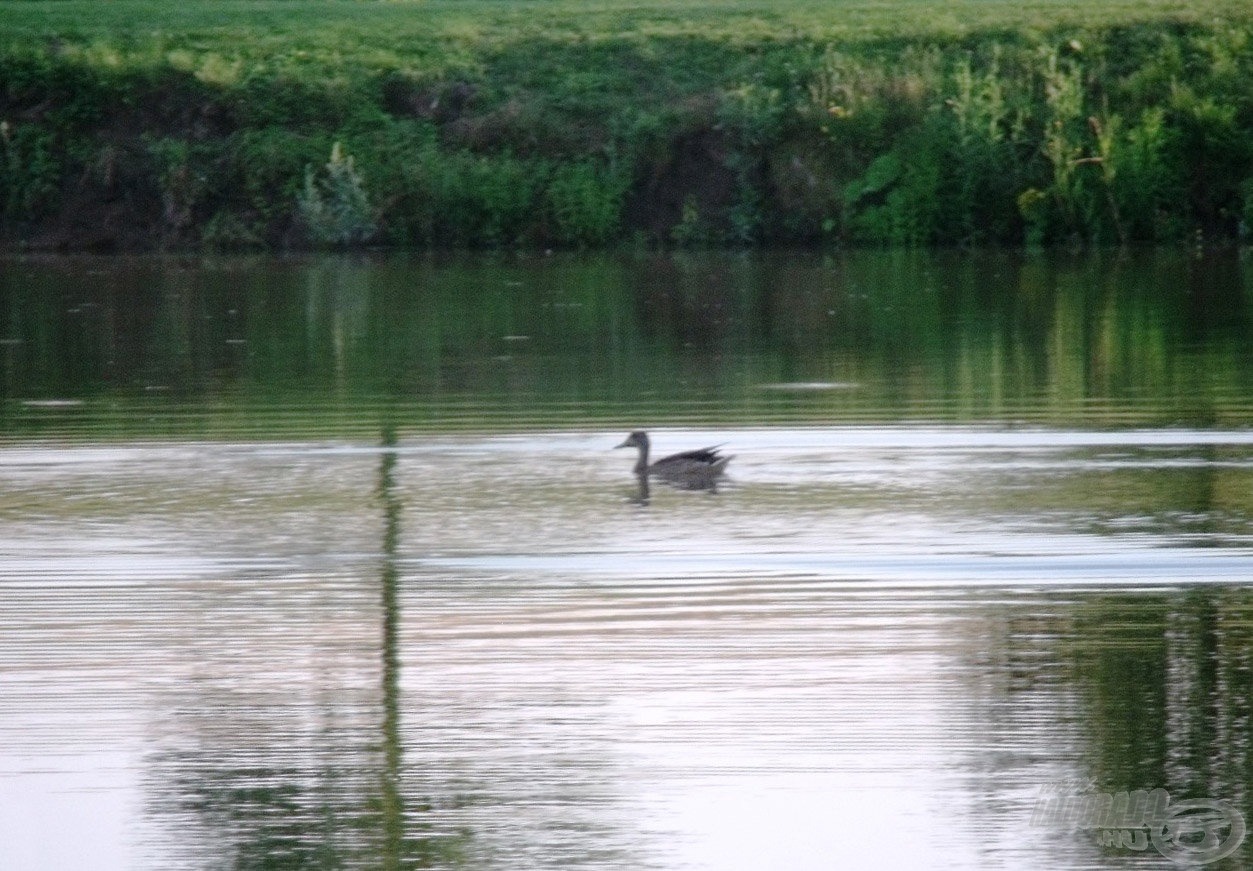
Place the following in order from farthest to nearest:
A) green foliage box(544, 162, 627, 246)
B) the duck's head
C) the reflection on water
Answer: green foliage box(544, 162, 627, 246), the duck's head, the reflection on water

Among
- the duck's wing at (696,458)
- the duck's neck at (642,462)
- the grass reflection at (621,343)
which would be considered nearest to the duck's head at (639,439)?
the duck's neck at (642,462)

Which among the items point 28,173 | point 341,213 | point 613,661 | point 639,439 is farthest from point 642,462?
point 28,173

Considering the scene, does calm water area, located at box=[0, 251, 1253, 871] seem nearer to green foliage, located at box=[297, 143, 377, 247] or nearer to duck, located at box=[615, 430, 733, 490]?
duck, located at box=[615, 430, 733, 490]

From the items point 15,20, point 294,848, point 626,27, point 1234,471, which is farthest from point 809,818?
point 15,20

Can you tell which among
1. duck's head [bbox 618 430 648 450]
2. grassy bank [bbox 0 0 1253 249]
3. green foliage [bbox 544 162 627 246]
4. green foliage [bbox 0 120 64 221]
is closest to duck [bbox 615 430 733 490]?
duck's head [bbox 618 430 648 450]

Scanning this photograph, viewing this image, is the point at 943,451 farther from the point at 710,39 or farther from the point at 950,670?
the point at 710,39

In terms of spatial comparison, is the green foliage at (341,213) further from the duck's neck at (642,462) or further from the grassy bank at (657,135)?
the duck's neck at (642,462)

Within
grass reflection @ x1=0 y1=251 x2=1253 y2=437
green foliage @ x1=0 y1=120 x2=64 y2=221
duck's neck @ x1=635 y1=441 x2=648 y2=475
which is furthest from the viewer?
green foliage @ x1=0 y1=120 x2=64 y2=221

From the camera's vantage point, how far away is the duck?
1427 centimetres

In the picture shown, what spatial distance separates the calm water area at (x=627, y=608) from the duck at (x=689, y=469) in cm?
13

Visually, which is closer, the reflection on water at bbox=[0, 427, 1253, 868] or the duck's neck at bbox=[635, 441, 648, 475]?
the reflection on water at bbox=[0, 427, 1253, 868]

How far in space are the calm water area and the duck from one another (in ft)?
0.43

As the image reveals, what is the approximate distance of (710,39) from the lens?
37938mm

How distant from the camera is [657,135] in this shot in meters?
35.6
